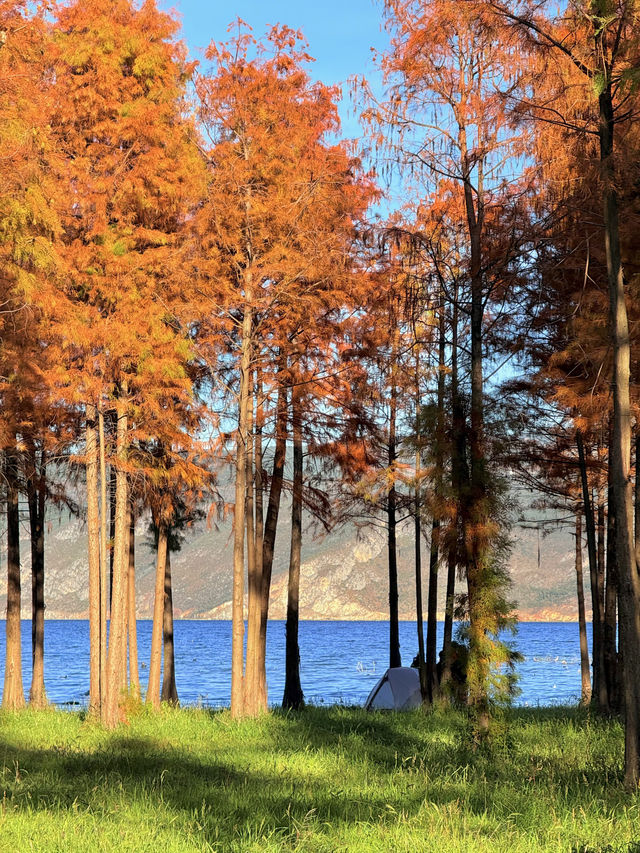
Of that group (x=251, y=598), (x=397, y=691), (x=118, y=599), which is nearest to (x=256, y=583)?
(x=251, y=598)

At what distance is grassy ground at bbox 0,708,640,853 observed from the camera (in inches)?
277

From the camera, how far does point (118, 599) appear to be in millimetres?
16547

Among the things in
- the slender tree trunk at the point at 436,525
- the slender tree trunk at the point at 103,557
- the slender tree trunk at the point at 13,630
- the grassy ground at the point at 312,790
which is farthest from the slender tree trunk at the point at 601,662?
the slender tree trunk at the point at 13,630

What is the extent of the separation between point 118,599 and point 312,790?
8223 mm

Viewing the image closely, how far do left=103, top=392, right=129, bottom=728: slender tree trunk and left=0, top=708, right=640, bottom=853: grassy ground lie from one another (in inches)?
35.8

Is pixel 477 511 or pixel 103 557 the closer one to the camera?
pixel 477 511

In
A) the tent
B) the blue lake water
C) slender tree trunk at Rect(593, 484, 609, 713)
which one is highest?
slender tree trunk at Rect(593, 484, 609, 713)

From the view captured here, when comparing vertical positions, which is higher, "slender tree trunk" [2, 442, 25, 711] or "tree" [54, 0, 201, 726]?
"tree" [54, 0, 201, 726]

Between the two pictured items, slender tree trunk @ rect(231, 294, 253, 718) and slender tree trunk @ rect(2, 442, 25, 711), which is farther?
slender tree trunk @ rect(2, 442, 25, 711)

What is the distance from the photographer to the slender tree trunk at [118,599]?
52.3ft

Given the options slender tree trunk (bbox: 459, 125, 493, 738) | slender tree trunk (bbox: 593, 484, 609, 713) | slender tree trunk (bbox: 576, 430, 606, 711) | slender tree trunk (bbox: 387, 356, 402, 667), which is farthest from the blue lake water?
slender tree trunk (bbox: 459, 125, 493, 738)

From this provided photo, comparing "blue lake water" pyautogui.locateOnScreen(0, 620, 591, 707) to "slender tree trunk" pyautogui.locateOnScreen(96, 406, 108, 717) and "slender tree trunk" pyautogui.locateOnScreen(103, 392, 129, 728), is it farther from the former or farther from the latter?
"slender tree trunk" pyautogui.locateOnScreen(103, 392, 129, 728)

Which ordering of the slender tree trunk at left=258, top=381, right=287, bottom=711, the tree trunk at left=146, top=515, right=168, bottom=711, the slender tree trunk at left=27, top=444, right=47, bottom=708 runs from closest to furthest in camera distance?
the slender tree trunk at left=258, top=381, right=287, bottom=711 < the tree trunk at left=146, top=515, right=168, bottom=711 < the slender tree trunk at left=27, top=444, right=47, bottom=708

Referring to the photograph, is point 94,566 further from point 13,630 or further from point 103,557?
point 13,630
